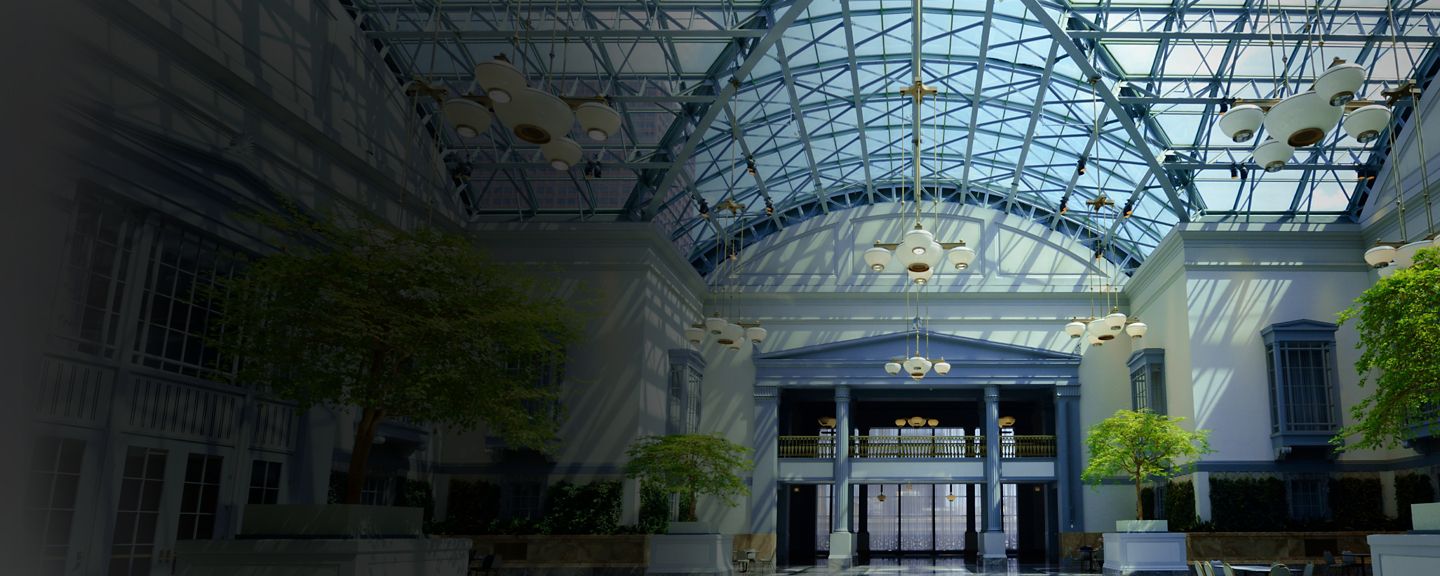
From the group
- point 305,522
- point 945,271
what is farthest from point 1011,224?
point 305,522

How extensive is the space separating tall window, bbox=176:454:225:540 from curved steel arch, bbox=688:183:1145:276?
17604 mm

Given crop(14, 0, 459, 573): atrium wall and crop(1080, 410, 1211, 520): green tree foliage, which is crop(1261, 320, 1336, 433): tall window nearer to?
crop(1080, 410, 1211, 520): green tree foliage

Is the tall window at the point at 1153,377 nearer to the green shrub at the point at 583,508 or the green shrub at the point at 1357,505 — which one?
the green shrub at the point at 1357,505

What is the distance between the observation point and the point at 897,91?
82.3 feet

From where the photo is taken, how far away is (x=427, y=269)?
1143 centimetres

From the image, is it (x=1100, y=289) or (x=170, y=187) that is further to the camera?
(x=1100, y=289)

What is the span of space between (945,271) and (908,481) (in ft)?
21.3

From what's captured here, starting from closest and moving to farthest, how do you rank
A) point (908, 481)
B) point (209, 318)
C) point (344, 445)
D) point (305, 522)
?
point (305, 522) < point (209, 318) < point (344, 445) < point (908, 481)

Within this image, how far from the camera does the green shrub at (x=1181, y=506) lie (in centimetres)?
2261

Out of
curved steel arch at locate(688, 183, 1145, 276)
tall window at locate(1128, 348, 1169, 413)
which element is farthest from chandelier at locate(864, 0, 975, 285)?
curved steel arch at locate(688, 183, 1145, 276)

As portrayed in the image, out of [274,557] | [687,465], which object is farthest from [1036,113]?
[274,557]

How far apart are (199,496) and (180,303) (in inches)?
111

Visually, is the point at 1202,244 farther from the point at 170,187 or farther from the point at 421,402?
the point at 170,187

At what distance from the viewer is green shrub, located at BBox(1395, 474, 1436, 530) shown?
20109 mm
